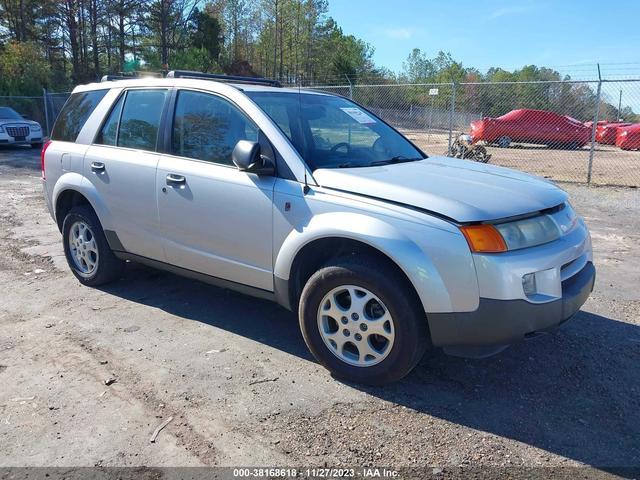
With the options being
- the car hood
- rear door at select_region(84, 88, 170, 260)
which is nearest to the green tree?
rear door at select_region(84, 88, 170, 260)

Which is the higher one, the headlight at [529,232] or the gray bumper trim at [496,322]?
the headlight at [529,232]

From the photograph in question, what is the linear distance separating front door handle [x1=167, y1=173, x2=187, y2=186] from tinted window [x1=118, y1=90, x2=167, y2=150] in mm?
417

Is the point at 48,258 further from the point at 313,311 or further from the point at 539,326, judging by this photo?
the point at 539,326

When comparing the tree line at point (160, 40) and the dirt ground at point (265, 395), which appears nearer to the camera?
the dirt ground at point (265, 395)

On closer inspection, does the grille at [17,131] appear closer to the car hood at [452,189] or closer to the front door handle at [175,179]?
the front door handle at [175,179]

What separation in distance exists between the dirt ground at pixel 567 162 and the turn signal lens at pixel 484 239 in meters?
10.4

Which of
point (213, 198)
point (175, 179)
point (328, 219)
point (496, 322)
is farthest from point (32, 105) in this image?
point (496, 322)

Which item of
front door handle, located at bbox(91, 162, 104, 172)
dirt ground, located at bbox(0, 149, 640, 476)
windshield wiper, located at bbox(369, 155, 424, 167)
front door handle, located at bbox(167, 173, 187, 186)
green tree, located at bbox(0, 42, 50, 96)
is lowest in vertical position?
dirt ground, located at bbox(0, 149, 640, 476)

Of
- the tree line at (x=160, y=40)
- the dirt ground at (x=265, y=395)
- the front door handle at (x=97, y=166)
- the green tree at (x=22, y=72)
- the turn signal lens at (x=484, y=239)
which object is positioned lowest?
the dirt ground at (x=265, y=395)

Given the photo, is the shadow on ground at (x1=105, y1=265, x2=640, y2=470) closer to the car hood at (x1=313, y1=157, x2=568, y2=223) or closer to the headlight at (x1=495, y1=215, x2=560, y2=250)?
the headlight at (x1=495, y1=215, x2=560, y2=250)

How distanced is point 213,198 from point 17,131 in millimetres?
18016

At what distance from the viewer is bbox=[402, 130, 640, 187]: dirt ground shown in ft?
44.1

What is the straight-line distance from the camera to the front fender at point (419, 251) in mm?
2965

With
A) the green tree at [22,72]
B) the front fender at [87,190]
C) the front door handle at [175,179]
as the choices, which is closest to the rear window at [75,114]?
the front fender at [87,190]
